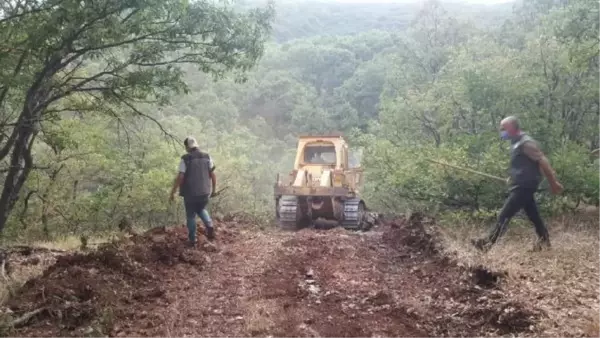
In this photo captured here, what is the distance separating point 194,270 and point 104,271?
1195mm

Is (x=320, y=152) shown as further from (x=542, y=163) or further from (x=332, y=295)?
(x=332, y=295)

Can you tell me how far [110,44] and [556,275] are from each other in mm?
6353

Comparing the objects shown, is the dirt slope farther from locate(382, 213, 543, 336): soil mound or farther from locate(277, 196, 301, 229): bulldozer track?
locate(277, 196, 301, 229): bulldozer track

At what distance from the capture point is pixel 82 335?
4.60 m

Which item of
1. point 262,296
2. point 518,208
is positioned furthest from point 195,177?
point 518,208

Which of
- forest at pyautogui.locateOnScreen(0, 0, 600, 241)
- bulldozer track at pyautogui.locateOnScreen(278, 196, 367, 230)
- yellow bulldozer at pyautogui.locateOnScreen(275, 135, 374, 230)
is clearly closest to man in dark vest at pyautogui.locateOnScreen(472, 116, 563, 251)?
forest at pyautogui.locateOnScreen(0, 0, 600, 241)

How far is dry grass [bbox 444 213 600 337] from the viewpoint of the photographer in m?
4.35

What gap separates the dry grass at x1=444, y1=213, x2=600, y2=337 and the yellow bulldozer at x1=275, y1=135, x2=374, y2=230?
596 centimetres

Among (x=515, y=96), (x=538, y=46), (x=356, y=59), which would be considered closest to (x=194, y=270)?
(x=515, y=96)

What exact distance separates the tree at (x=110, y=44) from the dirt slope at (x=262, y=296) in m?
2.63

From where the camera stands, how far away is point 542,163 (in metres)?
7.14

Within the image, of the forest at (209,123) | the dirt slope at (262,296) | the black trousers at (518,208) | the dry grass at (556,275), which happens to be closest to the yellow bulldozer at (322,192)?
the forest at (209,123)

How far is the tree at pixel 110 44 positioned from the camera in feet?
22.4

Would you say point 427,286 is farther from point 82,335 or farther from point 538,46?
point 538,46
